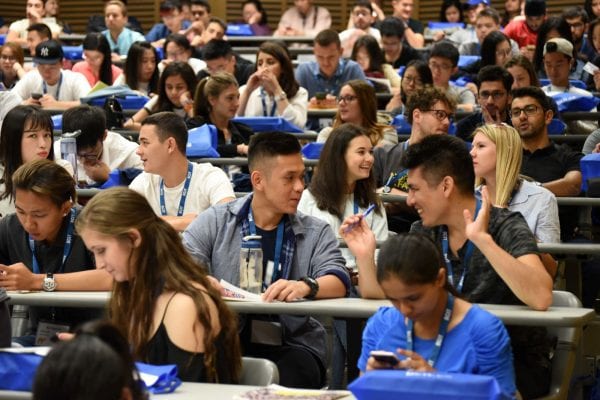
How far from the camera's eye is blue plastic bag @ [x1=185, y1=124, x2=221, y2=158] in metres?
6.95

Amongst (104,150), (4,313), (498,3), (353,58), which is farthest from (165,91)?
(498,3)

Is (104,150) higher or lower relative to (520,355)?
higher

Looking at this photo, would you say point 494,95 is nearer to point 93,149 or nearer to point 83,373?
point 93,149

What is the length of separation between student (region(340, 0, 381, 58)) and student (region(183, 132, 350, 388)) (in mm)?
7433

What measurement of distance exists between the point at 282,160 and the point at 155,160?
1465mm

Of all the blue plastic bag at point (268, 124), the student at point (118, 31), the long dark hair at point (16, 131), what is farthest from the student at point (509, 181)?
the student at point (118, 31)

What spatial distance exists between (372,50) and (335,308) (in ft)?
22.2

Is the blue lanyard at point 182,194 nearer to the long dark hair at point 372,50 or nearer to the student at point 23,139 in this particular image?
the student at point 23,139

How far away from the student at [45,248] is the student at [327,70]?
16.7ft

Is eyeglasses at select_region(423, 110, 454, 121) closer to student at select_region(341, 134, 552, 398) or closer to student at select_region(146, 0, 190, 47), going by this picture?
student at select_region(341, 134, 552, 398)

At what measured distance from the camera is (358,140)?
5508 millimetres

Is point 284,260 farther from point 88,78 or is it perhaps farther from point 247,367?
point 88,78

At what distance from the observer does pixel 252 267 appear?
167 inches

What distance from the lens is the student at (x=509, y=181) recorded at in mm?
4785
